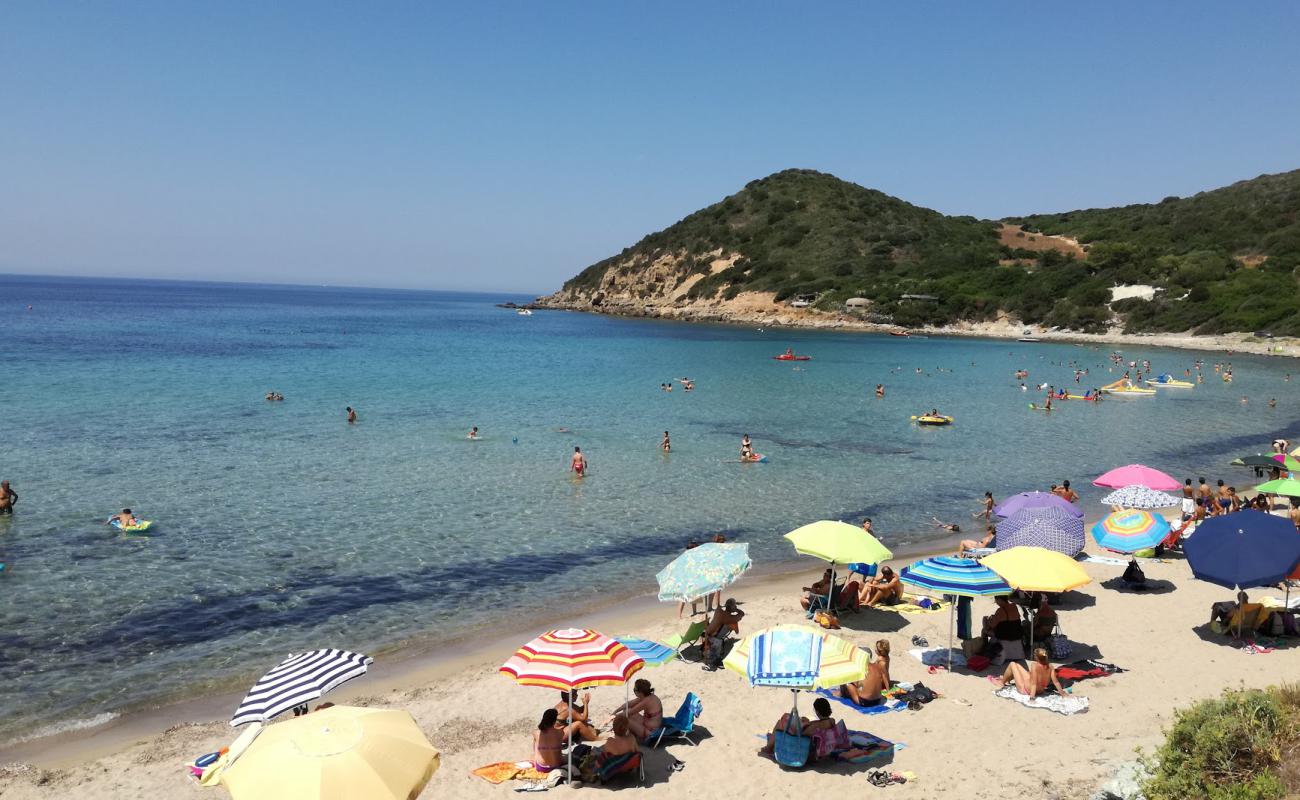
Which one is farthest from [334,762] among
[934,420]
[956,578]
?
[934,420]

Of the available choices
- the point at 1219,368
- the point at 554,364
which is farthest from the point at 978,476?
the point at 1219,368

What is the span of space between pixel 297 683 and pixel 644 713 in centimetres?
377

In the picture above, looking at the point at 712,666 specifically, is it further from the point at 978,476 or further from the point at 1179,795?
the point at 978,476

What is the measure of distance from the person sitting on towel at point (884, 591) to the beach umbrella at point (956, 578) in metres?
2.63

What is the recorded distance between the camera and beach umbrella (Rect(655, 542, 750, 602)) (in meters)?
11.5

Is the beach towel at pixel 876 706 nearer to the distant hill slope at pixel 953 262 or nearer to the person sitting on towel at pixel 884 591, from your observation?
the person sitting on towel at pixel 884 591

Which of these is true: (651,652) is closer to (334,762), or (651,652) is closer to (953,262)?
(334,762)

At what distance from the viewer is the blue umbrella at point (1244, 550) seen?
34.9 feet

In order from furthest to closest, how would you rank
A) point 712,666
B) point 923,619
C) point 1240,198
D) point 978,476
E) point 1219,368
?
point 1240,198 < point 1219,368 < point 978,476 < point 923,619 < point 712,666

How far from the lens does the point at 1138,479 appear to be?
18031 mm

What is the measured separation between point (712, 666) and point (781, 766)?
2927 mm

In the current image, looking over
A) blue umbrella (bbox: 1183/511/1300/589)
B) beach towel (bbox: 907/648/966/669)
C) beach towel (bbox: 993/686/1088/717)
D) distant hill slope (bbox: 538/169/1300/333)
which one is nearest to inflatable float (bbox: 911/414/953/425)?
blue umbrella (bbox: 1183/511/1300/589)

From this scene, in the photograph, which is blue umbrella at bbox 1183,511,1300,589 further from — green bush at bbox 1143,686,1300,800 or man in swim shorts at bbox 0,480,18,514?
man in swim shorts at bbox 0,480,18,514

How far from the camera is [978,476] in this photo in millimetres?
26484
